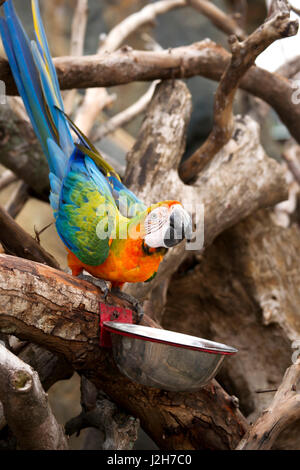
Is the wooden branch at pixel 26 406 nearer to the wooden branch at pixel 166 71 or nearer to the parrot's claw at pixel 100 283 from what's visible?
the parrot's claw at pixel 100 283

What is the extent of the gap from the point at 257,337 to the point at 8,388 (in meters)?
1.53

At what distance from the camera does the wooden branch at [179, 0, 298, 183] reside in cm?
133

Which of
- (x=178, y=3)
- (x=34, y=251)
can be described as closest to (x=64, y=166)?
(x=34, y=251)

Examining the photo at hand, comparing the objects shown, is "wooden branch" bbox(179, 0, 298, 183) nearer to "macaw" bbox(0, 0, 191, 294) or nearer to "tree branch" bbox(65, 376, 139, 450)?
"macaw" bbox(0, 0, 191, 294)

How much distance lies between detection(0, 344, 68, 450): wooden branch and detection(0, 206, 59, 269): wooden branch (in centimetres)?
57

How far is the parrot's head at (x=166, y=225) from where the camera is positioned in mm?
1057

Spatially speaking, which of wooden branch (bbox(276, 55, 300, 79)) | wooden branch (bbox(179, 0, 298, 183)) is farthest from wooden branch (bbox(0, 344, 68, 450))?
wooden branch (bbox(276, 55, 300, 79))

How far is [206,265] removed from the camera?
7.52 feet

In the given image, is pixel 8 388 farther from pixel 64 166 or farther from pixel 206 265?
pixel 206 265

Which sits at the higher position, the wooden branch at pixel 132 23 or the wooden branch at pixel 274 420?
the wooden branch at pixel 132 23

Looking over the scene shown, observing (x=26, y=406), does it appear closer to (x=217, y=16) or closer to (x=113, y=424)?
(x=113, y=424)

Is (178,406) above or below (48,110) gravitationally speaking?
below

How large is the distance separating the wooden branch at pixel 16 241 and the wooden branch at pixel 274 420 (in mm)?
807

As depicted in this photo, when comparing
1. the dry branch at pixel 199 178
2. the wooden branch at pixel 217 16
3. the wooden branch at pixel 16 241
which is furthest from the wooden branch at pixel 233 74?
the wooden branch at pixel 217 16
